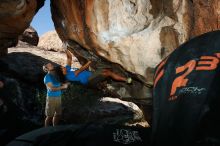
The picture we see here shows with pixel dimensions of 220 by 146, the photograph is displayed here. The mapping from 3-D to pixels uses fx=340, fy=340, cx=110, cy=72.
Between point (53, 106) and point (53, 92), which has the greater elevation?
point (53, 92)

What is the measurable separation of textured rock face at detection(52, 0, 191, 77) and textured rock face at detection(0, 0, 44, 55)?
1.60m

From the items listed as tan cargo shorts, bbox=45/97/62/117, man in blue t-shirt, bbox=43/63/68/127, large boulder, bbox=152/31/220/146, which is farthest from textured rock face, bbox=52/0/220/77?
large boulder, bbox=152/31/220/146

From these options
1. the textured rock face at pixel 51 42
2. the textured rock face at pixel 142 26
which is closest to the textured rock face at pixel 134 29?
the textured rock face at pixel 142 26

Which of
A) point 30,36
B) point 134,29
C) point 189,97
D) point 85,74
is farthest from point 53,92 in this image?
point 30,36

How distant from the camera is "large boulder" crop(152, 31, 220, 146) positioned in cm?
169

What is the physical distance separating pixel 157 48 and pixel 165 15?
80cm

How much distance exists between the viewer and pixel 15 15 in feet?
30.2

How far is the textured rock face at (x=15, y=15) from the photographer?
8.84 metres

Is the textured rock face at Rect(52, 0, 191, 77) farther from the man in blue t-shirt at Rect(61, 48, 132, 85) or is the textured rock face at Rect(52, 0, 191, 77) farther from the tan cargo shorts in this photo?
the tan cargo shorts

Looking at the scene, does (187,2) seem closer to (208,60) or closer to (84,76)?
(84,76)

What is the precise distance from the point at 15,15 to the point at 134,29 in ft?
11.3

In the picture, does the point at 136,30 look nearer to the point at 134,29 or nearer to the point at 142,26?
Result: the point at 134,29

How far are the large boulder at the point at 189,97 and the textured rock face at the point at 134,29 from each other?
5718mm

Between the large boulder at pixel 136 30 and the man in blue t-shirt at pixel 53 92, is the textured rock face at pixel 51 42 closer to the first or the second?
the large boulder at pixel 136 30
